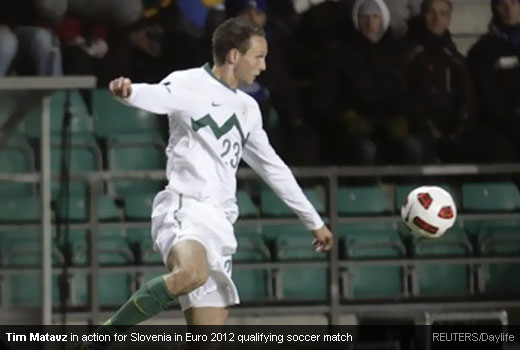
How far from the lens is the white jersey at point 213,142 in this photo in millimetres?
5496

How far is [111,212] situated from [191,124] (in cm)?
174

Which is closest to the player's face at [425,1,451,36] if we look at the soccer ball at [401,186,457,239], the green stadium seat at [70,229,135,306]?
the soccer ball at [401,186,457,239]

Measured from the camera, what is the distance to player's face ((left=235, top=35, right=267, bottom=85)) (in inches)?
221

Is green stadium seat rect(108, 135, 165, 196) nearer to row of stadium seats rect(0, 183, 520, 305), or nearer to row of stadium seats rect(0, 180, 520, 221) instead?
row of stadium seats rect(0, 180, 520, 221)

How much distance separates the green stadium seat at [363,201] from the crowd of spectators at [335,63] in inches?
6.1

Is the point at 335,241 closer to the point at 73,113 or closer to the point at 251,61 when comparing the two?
the point at 73,113

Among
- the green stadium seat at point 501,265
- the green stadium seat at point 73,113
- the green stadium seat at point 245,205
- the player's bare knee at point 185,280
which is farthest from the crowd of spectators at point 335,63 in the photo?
the player's bare knee at point 185,280

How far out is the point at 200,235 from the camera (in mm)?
5422

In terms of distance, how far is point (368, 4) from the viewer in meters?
7.57

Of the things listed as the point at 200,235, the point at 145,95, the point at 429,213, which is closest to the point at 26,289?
the point at 200,235

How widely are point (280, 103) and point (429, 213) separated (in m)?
1.41

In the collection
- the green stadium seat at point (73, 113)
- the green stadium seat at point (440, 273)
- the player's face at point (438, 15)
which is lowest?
the green stadium seat at point (440, 273)

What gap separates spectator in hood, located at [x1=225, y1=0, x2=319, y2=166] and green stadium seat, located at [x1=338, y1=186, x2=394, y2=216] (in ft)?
0.76

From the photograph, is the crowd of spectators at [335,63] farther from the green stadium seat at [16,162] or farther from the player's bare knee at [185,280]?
the player's bare knee at [185,280]
